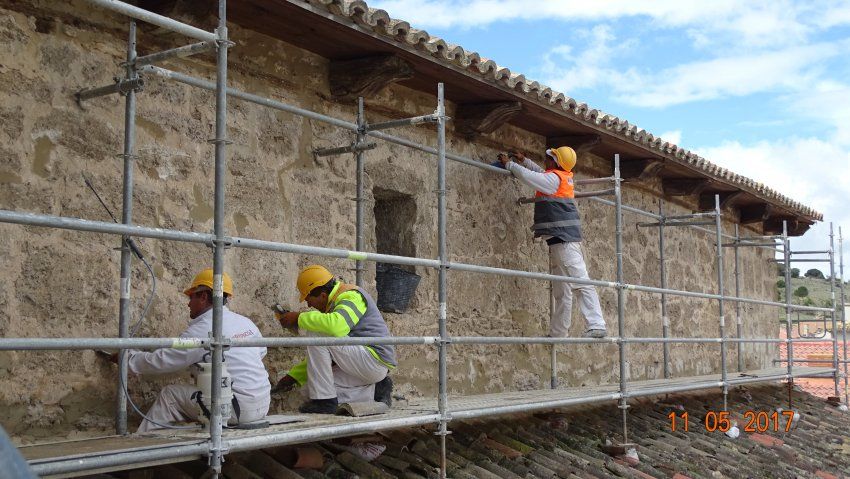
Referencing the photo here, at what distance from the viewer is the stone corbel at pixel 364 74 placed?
659 centimetres

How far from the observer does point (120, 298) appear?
4938 millimetres

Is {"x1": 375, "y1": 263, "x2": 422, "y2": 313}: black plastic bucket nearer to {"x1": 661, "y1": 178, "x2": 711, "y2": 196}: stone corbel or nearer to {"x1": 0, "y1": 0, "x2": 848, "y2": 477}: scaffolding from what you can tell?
{"x1": 0, "y1": 0, "x2": 848, "y2": 477}: scaffolding

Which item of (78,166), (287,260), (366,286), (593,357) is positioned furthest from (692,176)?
(78,166)

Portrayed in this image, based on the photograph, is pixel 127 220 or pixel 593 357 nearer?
pixel 127 220

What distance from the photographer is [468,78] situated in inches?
282

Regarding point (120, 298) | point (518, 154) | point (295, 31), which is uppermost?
point (295, 31)

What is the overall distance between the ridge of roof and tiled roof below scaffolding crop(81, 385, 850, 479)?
8.21 ft

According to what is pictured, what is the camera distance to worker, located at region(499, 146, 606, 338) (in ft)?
26.7

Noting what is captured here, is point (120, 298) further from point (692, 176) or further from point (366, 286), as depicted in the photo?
point (692, 176)

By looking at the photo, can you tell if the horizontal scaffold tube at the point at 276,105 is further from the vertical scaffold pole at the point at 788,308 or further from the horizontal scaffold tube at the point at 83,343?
the vertical scaffold pole at the point at 788,308

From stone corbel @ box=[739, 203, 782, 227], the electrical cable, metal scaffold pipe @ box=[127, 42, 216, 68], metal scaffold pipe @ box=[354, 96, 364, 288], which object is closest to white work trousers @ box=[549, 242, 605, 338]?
metal scaffold pipe @ box=[354, 96, 364, 288]

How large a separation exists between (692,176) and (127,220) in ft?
26.1

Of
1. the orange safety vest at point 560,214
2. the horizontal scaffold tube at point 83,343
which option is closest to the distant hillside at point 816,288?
the orange safety vest at point 560,214
